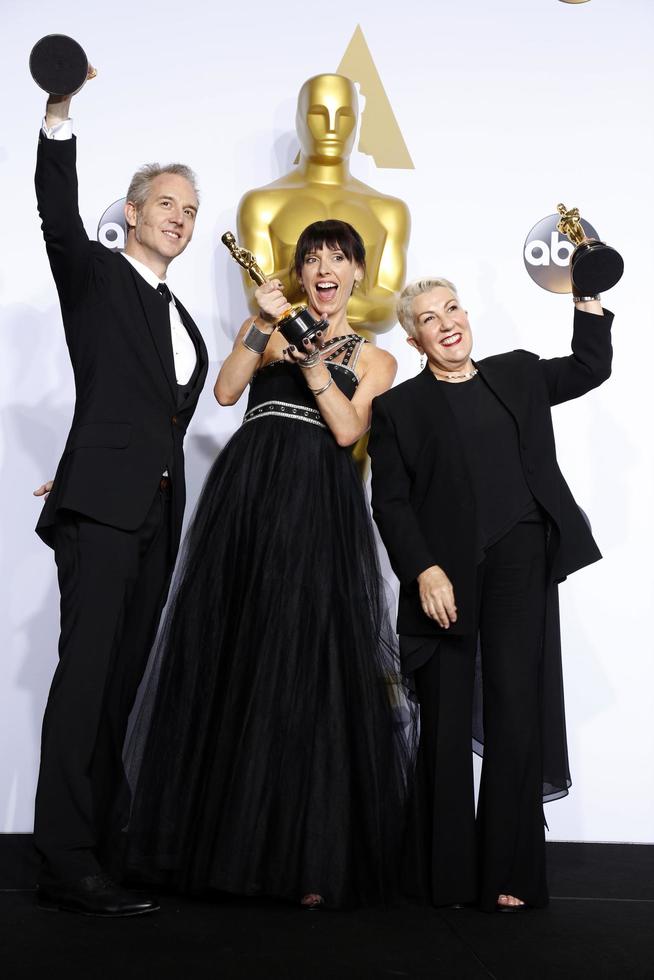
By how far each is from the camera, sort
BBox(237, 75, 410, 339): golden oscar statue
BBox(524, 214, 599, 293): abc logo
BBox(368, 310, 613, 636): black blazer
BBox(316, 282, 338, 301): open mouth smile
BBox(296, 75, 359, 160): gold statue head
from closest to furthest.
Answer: BBox(368, 310, 613, 636): black blazer
BBox(316, 282, 338, 301): open mouth smile
BBox(237, 75, 410, 339): golden oscar statue
BBox(296, 75, 359, 160): gold statue head
BBox(524, 214, 599, 293): abc logo

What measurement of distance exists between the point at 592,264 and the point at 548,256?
4.68 ft

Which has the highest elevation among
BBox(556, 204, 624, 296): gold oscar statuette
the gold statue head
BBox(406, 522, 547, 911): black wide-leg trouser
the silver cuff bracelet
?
the gold statue head

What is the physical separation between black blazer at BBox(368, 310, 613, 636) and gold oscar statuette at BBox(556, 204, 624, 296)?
0.10 m

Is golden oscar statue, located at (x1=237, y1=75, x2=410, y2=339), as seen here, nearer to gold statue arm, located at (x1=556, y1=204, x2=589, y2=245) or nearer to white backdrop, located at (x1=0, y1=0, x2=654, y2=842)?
white backdrop, located at (x1=0, y1=0, x2=654, y2=842)

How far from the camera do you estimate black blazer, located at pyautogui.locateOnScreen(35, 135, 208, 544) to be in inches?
87.4

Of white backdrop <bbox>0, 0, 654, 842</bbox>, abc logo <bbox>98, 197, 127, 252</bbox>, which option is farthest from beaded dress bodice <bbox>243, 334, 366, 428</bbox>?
abc logo <bbox>98, 197, 127, 252</bbox>

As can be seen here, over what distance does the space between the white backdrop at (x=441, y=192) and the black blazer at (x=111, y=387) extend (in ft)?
3.88

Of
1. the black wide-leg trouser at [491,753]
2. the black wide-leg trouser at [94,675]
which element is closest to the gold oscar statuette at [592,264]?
the black wide-leg trouser at [491,753]

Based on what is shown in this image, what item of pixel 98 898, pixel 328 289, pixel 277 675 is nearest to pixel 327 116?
pixel 328 289

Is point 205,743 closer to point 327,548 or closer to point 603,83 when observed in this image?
point 327,548

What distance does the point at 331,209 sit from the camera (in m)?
3.11

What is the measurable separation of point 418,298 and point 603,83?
170cm

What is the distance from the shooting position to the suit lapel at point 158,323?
236 centimetres

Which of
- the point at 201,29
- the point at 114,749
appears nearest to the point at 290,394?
the point at 114,749
